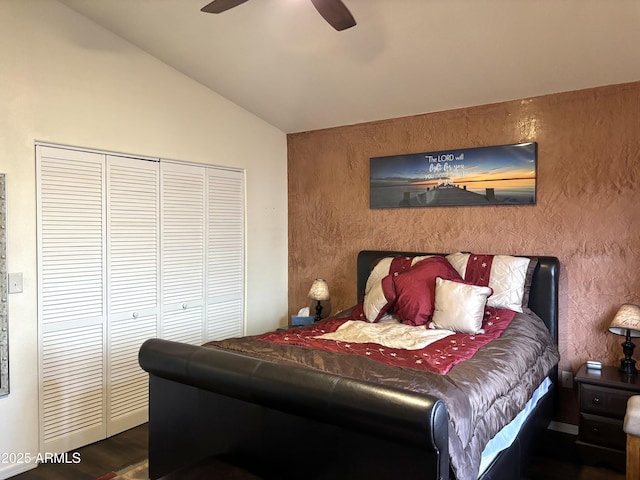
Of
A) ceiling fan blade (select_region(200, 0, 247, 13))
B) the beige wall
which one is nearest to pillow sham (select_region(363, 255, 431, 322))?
the beige wall

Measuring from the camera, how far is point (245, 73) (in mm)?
3541

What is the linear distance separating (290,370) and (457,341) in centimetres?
116

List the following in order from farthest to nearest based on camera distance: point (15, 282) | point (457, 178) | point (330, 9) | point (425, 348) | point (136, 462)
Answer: point (457, 178), point (136, 462), point (15, 282), point (425, 348), point (330, 9)

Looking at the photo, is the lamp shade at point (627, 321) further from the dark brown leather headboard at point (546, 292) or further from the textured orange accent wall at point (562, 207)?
the dark brown leather headboard at point (546, 292)

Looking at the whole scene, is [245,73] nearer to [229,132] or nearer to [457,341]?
[229,132]

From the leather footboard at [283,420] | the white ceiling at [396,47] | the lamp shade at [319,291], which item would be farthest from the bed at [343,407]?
the white ceiling at [396,47]

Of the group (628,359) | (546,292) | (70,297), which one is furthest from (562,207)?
(70,297)

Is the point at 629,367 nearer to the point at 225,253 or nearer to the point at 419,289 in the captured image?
the point at 419,289

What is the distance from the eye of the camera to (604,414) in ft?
9.13

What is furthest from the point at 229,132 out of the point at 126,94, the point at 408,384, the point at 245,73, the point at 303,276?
the point at 408,384

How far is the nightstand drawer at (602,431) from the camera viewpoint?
2742 mm

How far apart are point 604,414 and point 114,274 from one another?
128 inches

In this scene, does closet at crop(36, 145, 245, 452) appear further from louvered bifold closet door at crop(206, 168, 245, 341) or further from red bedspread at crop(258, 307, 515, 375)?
red bedspread at crop(258, 307, 515, 375)

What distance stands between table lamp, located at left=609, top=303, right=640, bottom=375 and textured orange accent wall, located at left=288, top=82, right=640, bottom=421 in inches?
6.4
